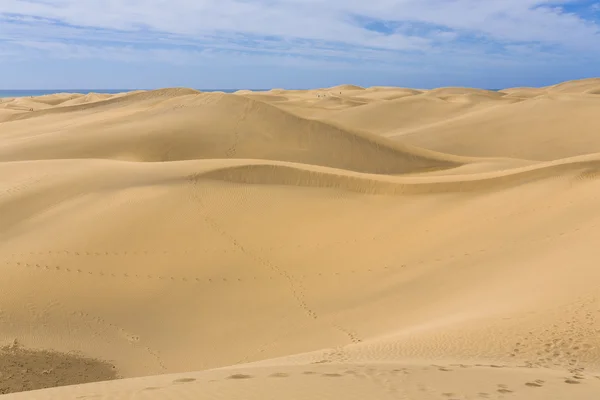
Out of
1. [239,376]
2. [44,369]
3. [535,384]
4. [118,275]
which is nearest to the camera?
[535,384]

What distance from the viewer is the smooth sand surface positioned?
18.8 feet

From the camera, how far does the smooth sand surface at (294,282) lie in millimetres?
5727

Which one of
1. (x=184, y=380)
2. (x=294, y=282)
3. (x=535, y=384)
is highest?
(x=535, y=384)

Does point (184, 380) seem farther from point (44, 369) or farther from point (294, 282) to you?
point (294, 282)

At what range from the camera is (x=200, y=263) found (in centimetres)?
1156

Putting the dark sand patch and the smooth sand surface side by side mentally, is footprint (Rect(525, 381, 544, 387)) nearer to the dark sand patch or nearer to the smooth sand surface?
the smooth sand surface

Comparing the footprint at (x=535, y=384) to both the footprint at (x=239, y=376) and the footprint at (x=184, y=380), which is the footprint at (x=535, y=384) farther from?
the footprint at (x=184, y=380)

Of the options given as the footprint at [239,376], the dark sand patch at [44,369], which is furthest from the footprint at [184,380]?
the dark sand patch at [44,369]

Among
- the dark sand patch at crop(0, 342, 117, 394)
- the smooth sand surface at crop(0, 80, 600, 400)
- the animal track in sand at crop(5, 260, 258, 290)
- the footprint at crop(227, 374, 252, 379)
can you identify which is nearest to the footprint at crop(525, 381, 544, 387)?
the smooth sand surface at crop(0, 80, 600, 400)

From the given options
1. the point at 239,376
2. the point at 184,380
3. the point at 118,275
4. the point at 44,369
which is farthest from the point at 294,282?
the point at 184,380

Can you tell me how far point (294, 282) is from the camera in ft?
36.0

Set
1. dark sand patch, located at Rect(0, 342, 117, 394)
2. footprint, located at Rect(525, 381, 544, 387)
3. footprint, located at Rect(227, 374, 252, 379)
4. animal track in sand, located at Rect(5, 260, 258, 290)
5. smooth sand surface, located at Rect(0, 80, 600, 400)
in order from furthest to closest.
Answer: animal track in sand, located at Rect(5, 260, 258, 290), dark sand patch, located at Rect(0, 342, 117, 394), smooth sand surface, located at Rect(0, 80, 600, 400), footprint, located at Rect(227, 374, 252, 379), footprint, located at Rect(525, 381, 544, 387)

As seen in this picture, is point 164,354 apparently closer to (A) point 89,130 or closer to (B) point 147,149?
(B) point 147,149

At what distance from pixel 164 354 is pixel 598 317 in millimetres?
6005
